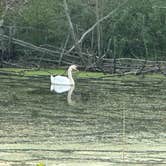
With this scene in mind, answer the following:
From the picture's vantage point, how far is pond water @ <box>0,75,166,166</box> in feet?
20.3

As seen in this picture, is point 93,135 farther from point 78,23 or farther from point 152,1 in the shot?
point 152,1

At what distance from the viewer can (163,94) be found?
12.7m

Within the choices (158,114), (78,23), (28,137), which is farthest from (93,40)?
(28,137)

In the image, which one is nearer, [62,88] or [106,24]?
[62,88]

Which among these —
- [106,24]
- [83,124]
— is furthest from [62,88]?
[106,24]

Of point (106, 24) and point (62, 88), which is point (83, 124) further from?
point (106, 24)

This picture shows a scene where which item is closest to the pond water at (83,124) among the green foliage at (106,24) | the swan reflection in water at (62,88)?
the swan reflection in water at (62,88)

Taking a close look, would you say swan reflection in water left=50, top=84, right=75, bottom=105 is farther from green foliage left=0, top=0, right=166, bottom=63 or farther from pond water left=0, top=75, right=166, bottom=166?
green foliage left=0, top=0, right=166, bottom=63

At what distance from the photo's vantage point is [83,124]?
8633 mm

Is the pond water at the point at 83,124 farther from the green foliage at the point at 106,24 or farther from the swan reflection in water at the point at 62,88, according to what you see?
the green foliage at the point at 106,24

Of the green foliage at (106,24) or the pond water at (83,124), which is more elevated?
the green foliage at (106,24)

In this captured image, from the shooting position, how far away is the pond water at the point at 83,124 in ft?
20.3

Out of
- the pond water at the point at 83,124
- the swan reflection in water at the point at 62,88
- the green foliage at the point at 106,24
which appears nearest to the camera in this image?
the pond water at the point at 83,124

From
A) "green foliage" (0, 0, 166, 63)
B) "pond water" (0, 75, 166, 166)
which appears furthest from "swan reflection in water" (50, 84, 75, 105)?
"green foliage" (0, 0, 166, 63)
